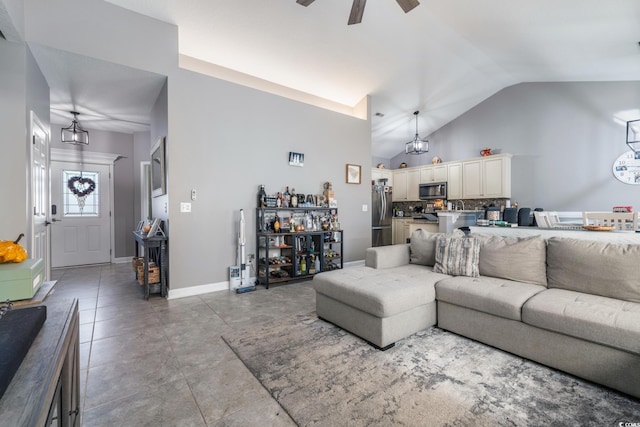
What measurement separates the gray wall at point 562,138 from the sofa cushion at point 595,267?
3948mm

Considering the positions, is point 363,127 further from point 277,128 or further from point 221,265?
point 221,265

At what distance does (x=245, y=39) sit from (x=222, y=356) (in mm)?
3817

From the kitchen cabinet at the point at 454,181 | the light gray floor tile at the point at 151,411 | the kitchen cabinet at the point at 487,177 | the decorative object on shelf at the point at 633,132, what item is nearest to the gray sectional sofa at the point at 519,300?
the light gray floor tile at the point at 151,411

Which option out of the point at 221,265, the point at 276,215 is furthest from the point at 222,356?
the point at 276,215

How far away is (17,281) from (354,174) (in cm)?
483

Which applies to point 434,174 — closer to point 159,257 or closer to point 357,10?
point 357,10

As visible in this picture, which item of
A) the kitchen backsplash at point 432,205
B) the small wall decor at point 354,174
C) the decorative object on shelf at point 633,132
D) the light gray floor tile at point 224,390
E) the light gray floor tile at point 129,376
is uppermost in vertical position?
the decorative object on shelf at point 633,132

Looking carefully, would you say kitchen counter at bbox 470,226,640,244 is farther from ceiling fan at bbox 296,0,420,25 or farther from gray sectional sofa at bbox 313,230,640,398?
ceiling fan at bbox 296,0,420,25

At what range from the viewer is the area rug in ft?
5.03

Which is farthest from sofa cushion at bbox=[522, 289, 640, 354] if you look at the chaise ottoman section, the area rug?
the chaise ottoman section

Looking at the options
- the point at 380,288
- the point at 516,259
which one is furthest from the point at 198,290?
the point at 516,259

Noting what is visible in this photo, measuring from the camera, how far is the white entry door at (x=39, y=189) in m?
3.08

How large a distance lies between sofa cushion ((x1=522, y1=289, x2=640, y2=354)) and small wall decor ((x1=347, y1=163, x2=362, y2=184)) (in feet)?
11.8

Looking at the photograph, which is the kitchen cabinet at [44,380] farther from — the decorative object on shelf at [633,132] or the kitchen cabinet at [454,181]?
the kitchen cabinet at [454,181]
